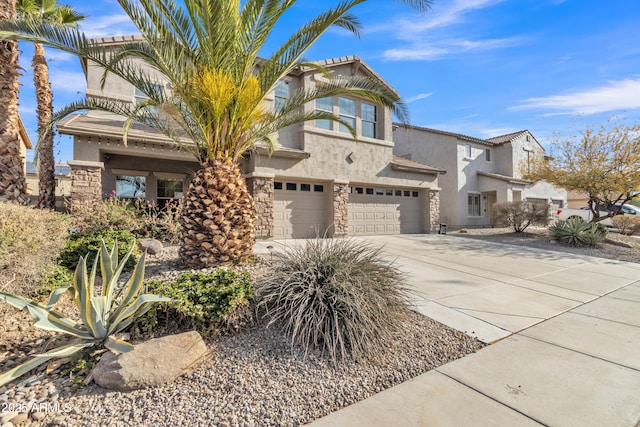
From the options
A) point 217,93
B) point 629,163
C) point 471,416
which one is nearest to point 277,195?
point 217,93

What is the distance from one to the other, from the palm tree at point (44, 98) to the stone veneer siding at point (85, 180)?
6.66 ft

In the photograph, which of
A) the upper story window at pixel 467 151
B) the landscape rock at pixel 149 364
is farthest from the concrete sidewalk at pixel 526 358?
the upper story window at pixel 467 151

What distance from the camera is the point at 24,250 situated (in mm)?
4285

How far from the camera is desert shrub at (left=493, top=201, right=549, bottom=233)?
1541cm

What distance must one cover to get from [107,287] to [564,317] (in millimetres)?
6707

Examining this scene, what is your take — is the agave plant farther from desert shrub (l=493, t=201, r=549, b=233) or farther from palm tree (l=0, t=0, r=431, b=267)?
desert shrub (l=493, t=201, r=549, b=233)

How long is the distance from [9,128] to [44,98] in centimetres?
456

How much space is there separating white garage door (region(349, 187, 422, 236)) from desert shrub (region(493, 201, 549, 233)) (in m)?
4.59

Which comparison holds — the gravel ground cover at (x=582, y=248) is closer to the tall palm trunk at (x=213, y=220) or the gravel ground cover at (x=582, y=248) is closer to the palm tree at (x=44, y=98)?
the tall palm trunk at (x=213, y=220)

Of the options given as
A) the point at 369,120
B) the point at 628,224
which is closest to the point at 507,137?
the point at 628,224

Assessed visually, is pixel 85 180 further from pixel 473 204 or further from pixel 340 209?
pixel 473 204

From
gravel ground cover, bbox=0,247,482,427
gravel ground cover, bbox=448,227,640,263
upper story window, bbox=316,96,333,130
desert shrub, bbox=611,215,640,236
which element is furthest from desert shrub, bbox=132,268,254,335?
desert shrub, bbox=611,215,640,236

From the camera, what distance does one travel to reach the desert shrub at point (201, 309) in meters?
3.70

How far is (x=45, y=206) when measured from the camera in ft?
34.0
